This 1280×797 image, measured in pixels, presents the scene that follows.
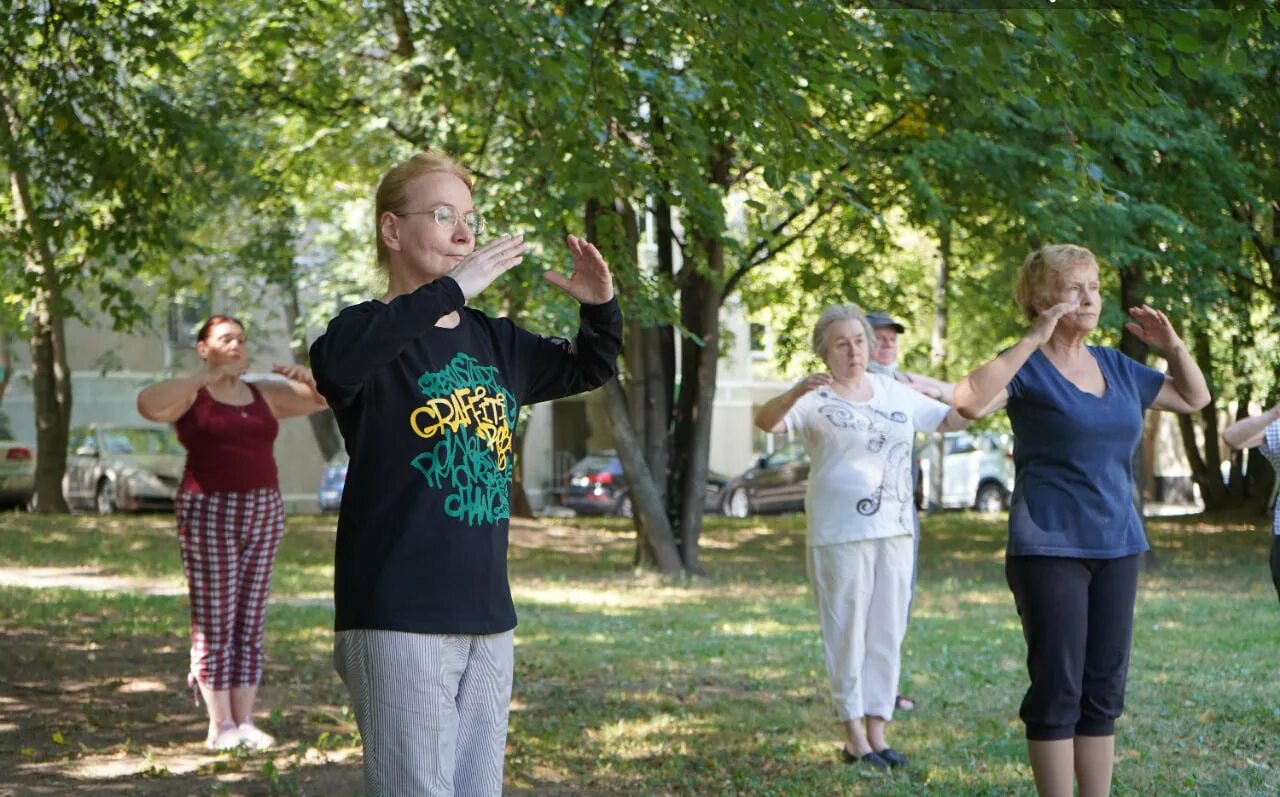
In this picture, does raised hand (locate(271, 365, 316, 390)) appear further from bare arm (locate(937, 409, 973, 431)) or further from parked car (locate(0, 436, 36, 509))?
parked car (locate(0, 436, 36, 509))

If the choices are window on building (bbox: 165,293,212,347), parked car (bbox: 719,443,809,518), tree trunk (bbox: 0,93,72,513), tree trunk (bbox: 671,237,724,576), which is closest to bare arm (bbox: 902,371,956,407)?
tree trunk (bbox: 671,237,724,576)

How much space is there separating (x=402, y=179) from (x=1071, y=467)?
2.49 m

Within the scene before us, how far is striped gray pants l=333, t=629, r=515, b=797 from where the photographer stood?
3.42 metres

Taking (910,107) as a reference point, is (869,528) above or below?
below

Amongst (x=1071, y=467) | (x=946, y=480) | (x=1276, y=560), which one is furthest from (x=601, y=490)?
(x=1071, y=467)

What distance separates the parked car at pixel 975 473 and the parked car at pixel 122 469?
1541cm

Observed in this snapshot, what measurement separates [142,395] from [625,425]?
10569 millimetres

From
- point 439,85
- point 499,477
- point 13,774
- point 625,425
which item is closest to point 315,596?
point 625,425

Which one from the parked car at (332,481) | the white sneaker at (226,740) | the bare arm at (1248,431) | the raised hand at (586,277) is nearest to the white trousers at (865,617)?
the bare arm at (1248,431)

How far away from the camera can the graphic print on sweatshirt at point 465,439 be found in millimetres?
3467

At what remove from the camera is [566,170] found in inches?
341

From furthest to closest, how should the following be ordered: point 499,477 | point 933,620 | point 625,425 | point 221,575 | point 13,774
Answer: point 625,425
point 933,620
point 221,575
point 13,774
point 499,477

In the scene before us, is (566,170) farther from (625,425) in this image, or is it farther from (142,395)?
(625,425)

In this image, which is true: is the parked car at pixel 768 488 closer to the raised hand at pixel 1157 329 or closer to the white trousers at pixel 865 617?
the white trousers at pixel 865 617
